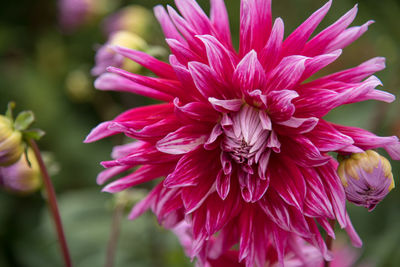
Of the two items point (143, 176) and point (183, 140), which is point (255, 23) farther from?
point (143, 176)

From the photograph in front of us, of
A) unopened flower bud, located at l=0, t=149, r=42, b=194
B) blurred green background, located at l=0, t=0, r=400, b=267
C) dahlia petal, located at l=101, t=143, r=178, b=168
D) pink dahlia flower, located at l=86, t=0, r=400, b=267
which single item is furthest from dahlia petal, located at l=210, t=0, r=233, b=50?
blurred green background, located at l=0, t=0, r=400, b=267

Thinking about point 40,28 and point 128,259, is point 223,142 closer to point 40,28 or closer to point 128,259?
point 128,259

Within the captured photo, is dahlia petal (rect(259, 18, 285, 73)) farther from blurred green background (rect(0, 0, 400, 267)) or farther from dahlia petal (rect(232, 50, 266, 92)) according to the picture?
blurred green background (rect(0, 0, 400, 267))

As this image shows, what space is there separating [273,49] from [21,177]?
66 centimetres

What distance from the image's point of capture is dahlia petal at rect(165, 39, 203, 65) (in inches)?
29.4

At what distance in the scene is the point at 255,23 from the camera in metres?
0.77

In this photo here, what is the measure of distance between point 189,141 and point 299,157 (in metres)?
0.18

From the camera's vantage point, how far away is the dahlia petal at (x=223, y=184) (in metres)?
0.74

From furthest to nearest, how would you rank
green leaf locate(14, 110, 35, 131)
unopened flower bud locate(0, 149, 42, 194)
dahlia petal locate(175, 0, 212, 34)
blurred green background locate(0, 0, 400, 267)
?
blurred green background locate(0, 0, 400, 267)
unopened flower bud locate(0, 149, 42, 194)
green leaf locate(14, 110, 35, 131)
dahlia petal locate(175, 0, 212, 34)

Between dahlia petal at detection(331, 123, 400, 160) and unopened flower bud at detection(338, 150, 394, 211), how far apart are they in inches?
0.7

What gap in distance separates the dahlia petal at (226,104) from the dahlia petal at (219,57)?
1.6 inches

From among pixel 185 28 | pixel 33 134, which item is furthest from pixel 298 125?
pixel 33 134

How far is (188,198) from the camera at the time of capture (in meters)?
0.76

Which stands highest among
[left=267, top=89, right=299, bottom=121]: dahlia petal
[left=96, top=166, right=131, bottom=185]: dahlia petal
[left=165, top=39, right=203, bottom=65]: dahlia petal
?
[left=165, top=39, right=203, bottom=65]: dahlia petal
